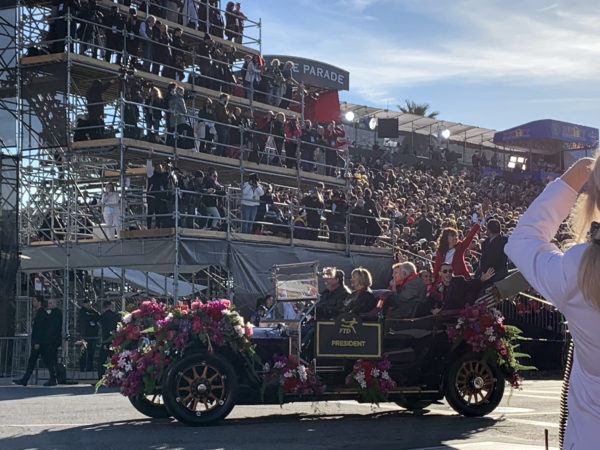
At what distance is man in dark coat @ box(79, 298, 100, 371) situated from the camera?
66.7ft

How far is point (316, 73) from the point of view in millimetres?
40500

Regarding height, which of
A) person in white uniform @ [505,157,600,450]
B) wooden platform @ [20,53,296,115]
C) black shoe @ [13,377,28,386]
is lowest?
black shoe @ [13,377,28,386]

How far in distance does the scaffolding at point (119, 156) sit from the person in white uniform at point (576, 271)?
17546 millimetres

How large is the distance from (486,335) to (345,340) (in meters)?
1.79

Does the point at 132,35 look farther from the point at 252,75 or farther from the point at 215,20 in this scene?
the point at 215,20

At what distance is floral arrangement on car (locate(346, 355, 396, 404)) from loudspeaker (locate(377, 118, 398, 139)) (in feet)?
122

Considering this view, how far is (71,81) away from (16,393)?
34.3ft

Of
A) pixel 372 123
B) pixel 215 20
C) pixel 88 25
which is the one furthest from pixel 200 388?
pixel 372 123

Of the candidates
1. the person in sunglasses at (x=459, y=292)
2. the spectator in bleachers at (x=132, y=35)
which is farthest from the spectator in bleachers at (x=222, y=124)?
the person in sunglasses at (x=459, y=292)

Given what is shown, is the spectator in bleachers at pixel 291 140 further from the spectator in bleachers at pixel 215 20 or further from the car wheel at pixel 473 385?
the car wheel at pixel 473 385

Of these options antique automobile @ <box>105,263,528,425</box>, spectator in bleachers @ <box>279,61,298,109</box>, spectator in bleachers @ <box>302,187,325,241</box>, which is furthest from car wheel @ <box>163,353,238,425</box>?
spectator in bleachers @ <box>279,61,298,109</box>

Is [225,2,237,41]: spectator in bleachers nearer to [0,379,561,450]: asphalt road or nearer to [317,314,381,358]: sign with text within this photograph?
[0,379,561,450]: asphalt road

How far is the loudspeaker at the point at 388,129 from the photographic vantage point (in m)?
47.5

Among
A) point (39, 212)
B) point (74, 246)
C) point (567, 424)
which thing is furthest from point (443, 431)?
point (39, 212)
